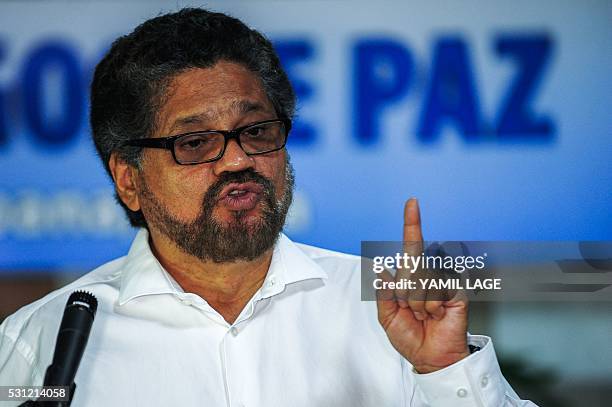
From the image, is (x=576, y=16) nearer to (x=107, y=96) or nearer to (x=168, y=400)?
(x=107, y=96)

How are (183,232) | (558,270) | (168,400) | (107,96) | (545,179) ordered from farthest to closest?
(545,179)
(558,270)
(107,96)
(183,232)
(168,400)

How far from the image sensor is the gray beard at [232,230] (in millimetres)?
2133

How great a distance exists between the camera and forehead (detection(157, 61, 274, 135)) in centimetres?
219

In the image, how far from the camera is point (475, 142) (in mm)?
3146

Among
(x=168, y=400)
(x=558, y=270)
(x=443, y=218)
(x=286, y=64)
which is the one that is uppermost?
(x=286, y=64)

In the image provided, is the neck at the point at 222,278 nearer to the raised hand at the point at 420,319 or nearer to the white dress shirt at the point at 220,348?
the white dress shirt at the point at 220,348

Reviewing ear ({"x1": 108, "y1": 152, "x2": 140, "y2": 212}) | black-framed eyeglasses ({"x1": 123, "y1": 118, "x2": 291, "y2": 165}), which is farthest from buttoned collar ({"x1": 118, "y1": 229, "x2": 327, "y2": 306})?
black-framed eyeglasses ({"x1": 123, "y1": 118, "x2": 291, "y2": 165})

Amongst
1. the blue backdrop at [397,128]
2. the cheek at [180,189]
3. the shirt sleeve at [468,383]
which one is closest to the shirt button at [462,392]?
the shirt sleeve at [468,383]

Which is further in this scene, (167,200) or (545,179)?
(545,179)

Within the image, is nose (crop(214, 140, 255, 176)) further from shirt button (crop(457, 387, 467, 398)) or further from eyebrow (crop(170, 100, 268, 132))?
shirt button (crop(457, 387, 467, 398))

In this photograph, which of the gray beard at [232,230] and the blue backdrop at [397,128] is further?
the blue backdrop at [397,128]

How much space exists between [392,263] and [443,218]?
826 millimetres

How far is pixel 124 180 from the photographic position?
2451 mm

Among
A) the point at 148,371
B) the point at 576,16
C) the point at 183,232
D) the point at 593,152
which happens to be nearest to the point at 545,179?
the point at 593,152
